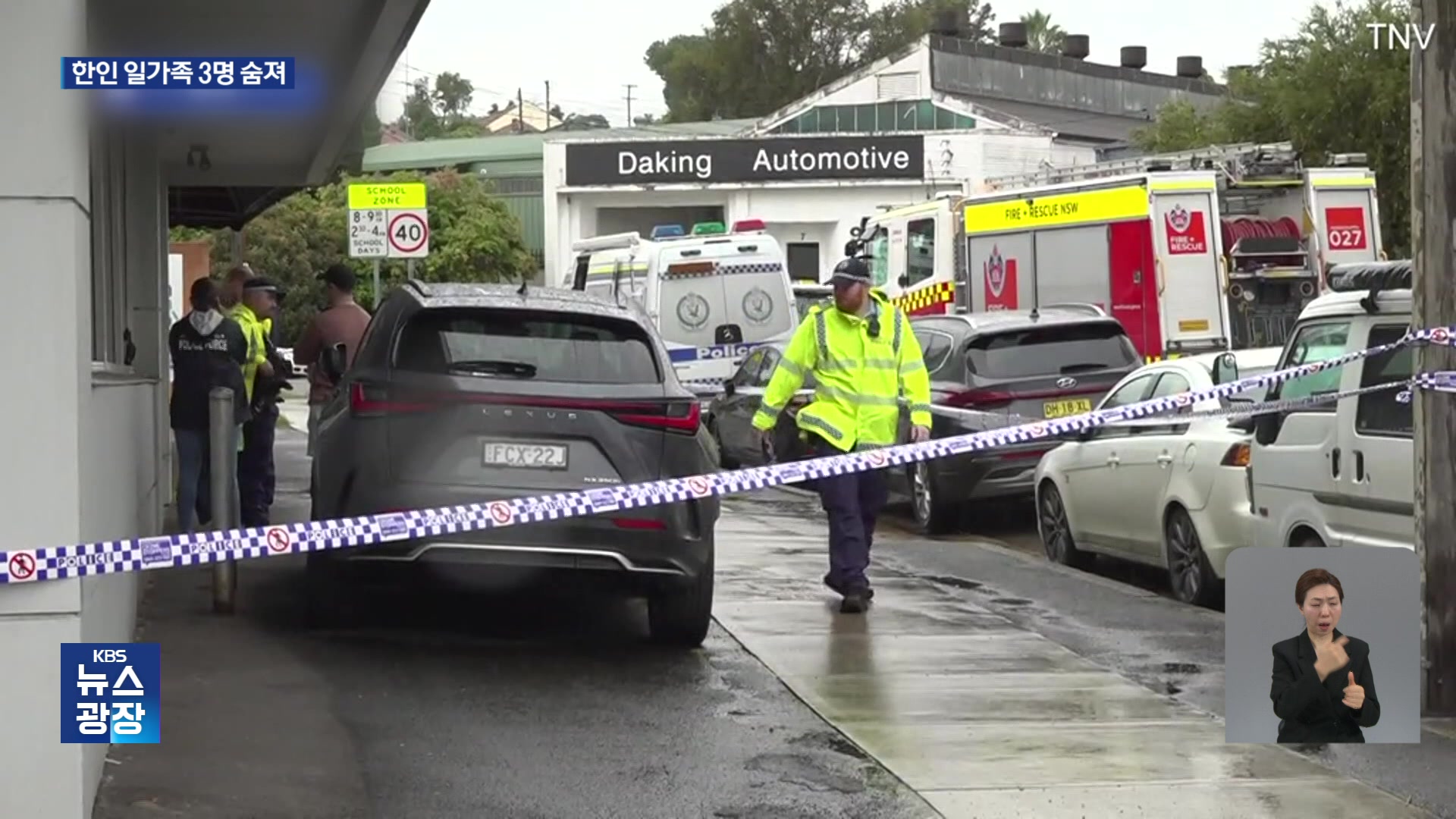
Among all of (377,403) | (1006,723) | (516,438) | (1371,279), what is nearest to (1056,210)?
(1371,279)

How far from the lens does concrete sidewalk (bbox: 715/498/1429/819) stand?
22.3 ft

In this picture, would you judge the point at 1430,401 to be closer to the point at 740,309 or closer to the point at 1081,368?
the point at 1081,368

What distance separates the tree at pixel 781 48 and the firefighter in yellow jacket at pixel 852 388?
72.3 m

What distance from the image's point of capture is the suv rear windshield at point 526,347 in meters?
9.06

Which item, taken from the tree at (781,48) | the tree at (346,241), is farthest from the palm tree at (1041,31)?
the tree at (346,241)

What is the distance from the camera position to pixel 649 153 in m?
51.5

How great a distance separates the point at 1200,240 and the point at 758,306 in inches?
296

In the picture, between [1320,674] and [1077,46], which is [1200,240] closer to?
[1320,674]

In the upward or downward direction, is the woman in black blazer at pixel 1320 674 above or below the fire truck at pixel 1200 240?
below

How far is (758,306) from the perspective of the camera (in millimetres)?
27406

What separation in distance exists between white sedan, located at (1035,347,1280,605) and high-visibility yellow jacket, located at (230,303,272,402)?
537 cm

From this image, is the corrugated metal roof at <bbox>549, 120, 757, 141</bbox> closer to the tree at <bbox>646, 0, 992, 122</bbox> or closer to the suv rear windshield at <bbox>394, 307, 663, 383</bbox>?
the tree at <bbox>646, 0, 992, 122</bbox>

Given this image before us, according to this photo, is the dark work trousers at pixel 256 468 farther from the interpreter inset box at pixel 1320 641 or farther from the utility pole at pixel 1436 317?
the interpreter inset box at pixel 1320 641

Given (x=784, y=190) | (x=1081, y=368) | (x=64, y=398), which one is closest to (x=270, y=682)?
(x=64, y=398)
